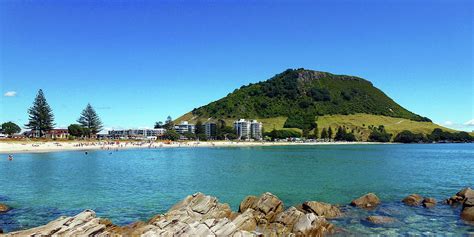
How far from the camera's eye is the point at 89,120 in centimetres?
18725

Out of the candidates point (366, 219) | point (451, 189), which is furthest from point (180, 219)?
point (451, 189)

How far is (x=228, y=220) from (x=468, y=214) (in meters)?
18.8

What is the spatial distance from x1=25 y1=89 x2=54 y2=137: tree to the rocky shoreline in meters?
134

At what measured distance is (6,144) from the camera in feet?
387

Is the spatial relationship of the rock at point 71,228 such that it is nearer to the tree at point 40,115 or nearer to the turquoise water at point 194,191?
the turquoise water at point 194,191

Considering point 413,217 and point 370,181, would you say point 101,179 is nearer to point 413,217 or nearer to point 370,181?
point 370,181

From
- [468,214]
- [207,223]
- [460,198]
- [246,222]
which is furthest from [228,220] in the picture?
[460,198]

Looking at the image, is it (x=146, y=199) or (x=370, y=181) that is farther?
(x=370, y=181)

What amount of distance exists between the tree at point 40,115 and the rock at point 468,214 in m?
153

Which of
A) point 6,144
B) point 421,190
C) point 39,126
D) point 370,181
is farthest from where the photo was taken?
point 39,126

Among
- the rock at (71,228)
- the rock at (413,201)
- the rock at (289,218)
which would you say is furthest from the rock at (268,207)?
the rock at (413,201)

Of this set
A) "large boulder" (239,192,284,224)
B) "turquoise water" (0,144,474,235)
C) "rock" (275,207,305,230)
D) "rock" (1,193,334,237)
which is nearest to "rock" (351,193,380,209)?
"turquoise water" (0,144,474,235)

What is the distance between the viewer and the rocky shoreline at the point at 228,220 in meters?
16.4

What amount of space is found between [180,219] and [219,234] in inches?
111
